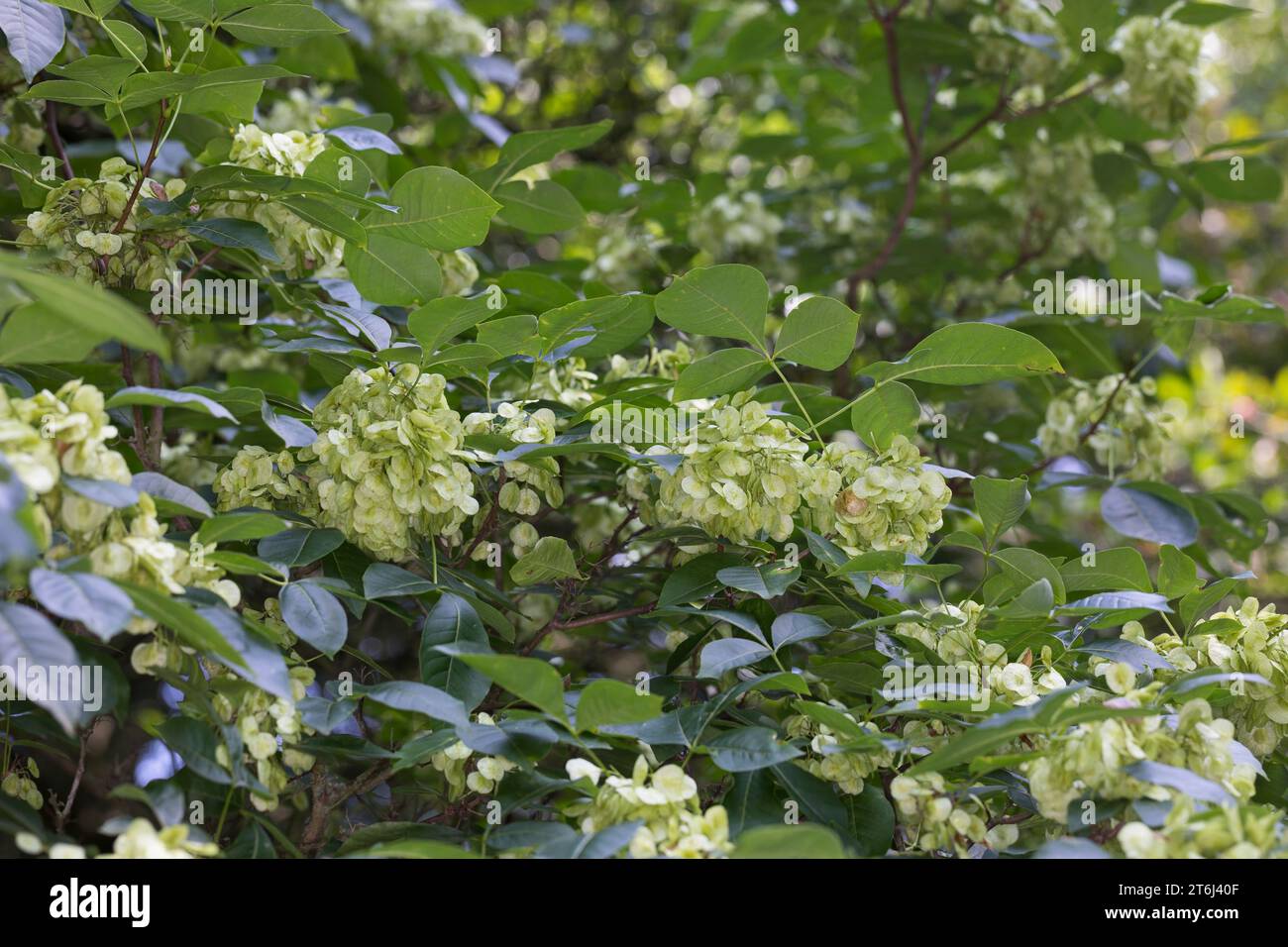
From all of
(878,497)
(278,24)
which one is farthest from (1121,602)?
(278,24)

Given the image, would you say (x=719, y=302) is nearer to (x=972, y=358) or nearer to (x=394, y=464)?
(x=972, y=358)

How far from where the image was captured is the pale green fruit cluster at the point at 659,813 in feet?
3.18

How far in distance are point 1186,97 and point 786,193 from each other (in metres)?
0.87

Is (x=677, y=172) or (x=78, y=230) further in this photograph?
(x=677, y=172)

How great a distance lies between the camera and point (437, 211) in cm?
137

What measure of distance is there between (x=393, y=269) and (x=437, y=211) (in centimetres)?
11

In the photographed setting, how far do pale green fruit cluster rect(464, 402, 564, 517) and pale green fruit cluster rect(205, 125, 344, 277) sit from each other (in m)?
0.35

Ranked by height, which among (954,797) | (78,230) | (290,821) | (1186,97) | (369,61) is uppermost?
(369,61)

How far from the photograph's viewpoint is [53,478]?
91 cm

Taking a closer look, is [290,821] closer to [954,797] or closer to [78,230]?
[78,230]

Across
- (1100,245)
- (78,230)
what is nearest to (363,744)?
(78,230)

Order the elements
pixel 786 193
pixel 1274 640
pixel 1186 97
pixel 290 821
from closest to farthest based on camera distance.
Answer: pixel 1274 640, pixel 290 821, pixel 1186 97, pixel 786 193

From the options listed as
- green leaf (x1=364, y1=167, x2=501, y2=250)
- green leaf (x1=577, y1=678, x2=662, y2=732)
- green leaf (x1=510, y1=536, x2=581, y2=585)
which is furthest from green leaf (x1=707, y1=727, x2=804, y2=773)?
green leaf (x1=364, y1=167, x2=501, y2=250)

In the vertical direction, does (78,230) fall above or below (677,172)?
below
